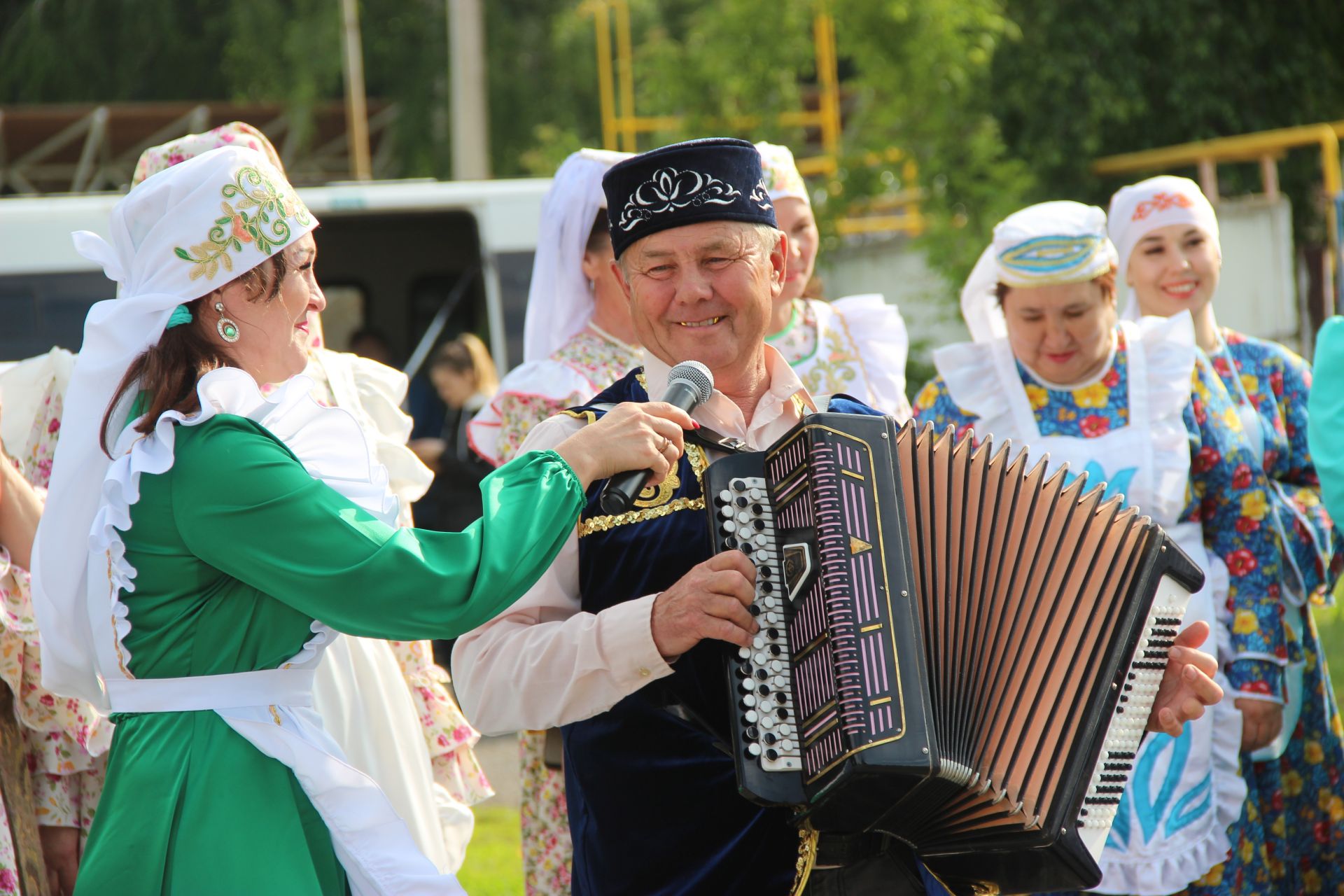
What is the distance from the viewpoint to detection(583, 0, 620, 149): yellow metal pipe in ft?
42.4

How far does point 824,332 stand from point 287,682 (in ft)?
7.63

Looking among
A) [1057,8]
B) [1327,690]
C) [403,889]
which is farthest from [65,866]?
[1057,8]

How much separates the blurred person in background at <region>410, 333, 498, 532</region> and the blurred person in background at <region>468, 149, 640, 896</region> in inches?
166

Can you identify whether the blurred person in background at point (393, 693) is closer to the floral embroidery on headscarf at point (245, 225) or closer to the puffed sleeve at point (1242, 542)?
the floral embroidery on headscarf at point (245, 225)

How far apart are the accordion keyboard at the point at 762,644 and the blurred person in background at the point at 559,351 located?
53.3 inches

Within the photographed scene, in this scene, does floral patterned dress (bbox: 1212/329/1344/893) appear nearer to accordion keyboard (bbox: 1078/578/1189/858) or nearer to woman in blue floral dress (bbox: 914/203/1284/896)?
woman in blue floral dress (bbox: 914/203/1284/896)

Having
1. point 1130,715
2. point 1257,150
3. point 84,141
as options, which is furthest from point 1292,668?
point 84,141

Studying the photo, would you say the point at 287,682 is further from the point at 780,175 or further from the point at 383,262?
the point at 383,262

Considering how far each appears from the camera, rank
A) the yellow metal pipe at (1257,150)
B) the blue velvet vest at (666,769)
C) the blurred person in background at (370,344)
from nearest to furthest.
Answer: the blue velvet vest at (666,769) < the blurred person in background at (370,344) < the yellow metal pipe at (1257,150)

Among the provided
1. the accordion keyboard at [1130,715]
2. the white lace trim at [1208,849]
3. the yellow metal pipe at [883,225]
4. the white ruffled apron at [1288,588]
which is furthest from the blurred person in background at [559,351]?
the yellow metal pipe at [883,225]

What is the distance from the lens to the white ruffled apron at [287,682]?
2.26 metres

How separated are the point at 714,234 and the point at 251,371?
2.77ft

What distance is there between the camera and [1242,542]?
12.9 ft

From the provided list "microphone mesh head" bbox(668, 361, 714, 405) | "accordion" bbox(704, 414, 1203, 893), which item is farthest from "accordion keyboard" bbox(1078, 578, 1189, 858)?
"microphone mesh head" bbox(668, 361, 714, 405)
